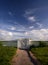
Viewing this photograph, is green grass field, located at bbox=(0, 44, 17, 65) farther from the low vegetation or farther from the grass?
the low vegetation

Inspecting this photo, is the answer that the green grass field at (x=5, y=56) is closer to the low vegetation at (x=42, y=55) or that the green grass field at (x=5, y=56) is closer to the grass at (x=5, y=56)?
the grass at (x=5, y=56)

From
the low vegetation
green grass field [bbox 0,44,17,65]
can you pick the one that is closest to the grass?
green grass field [bbox 0,44,17,65]

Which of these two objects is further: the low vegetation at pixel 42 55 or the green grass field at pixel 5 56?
the low vegetation at pixel 42 55

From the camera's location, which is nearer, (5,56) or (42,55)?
(5,56)

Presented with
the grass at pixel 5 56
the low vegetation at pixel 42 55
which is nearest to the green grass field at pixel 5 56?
the grass at pixel 5 56

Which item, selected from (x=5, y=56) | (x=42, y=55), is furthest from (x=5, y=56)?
(x=42, y=55)

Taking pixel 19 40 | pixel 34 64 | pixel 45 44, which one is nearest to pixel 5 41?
pixel 19 40

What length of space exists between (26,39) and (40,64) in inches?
694

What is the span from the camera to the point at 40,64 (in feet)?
29.2

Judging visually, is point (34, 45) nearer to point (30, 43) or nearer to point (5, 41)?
point (30, 43)

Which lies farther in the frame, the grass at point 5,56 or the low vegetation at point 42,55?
the low vegetation at point 42,55

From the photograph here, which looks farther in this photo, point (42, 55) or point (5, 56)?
point (42, 55)

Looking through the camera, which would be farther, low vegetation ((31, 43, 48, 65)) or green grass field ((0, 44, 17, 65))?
low vegetation ((31, 43, 48, 65))

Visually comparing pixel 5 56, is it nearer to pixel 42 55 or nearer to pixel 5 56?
pixel 5 56
